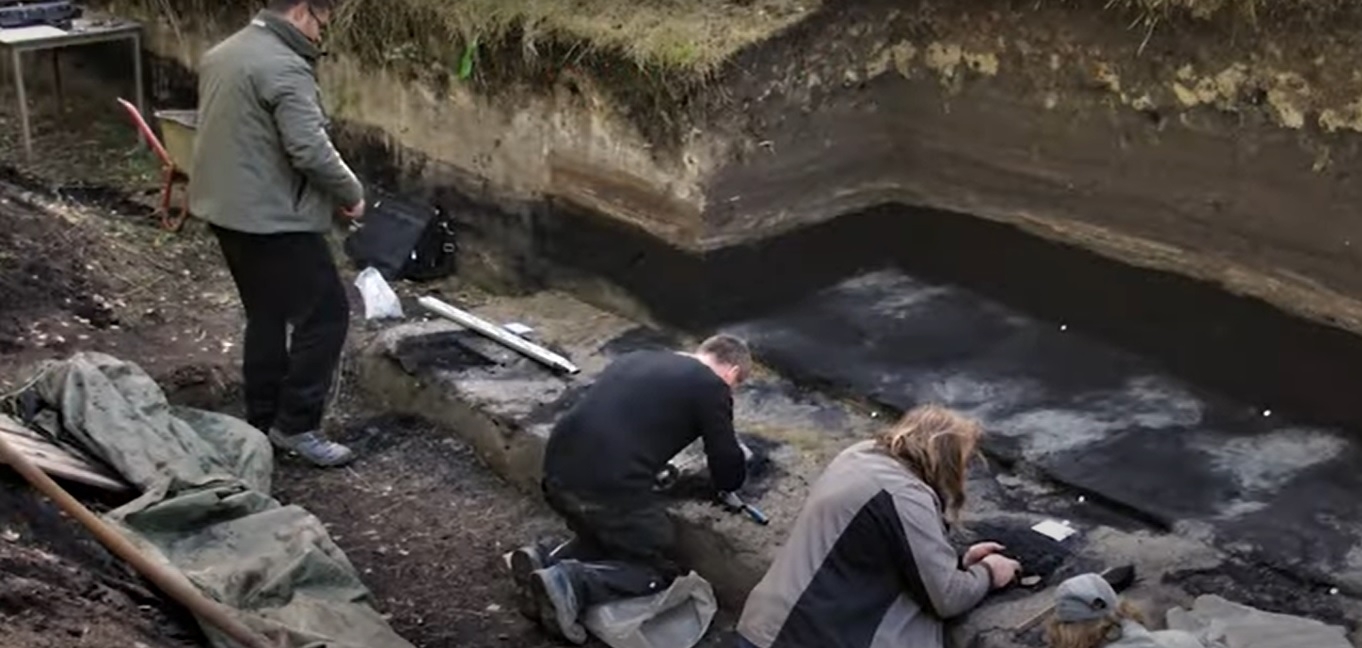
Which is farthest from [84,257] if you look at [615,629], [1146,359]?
[1146,359]

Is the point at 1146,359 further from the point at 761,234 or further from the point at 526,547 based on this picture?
the point at 526,547

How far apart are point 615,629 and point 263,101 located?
2261 mm

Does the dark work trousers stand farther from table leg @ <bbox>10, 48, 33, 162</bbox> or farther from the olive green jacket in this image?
table leg @ <bbox>10, 48, 33, 162</bbox>

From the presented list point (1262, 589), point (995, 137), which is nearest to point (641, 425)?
point (1262, 589)

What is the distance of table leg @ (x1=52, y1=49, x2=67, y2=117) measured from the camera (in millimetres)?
10836

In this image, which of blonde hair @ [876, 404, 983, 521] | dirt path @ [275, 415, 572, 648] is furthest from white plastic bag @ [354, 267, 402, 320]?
blonde hair @ [876, 404, 983, 521]

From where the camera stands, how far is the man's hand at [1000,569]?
4844mm

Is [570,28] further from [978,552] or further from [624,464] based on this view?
[978,552]

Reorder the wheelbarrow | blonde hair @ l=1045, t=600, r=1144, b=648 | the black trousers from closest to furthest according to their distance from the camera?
blonde hair @ l=1045, t=600, r=1144, b=648 < the black trousers < the wheelbarrow

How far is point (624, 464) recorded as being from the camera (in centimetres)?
529

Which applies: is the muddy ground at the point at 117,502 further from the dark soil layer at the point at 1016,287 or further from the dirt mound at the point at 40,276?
the dark soil layer at the point at 1016,287

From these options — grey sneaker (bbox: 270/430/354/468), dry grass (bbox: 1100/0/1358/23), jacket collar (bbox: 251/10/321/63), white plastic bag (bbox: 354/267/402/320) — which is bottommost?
grey sneaker (bbox: 270/430/354/468)

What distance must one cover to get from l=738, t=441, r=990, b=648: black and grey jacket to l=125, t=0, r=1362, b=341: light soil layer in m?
2.42

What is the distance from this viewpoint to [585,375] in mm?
6777
